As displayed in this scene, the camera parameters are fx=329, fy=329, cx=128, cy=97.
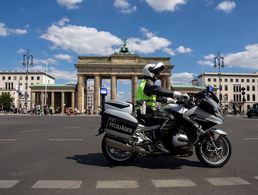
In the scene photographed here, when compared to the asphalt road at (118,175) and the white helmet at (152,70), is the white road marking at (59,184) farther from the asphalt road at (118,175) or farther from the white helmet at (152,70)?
the white helmet at (152,70)

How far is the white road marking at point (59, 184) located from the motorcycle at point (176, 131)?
4.85 feet

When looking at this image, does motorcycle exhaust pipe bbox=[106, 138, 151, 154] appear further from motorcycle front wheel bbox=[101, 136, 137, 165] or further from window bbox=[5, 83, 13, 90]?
window bbox=[5, 83, 13, 90]

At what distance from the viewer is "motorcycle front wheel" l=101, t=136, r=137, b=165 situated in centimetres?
670

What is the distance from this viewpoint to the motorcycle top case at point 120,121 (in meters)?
6.49

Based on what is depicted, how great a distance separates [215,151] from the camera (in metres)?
6.51

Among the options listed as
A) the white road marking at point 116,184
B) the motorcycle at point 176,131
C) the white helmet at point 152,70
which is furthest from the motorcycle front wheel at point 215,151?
the white road marking at point 116,184

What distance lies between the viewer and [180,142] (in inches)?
246

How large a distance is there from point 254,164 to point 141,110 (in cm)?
260

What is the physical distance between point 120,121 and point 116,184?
1677 mm

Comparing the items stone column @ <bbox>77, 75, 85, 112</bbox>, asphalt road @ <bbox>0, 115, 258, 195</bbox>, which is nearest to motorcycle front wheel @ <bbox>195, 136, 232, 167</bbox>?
→ asphalt road @ <bbox>0, 115, 258, 195</bbox>

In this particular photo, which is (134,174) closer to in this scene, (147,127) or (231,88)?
(147,127)

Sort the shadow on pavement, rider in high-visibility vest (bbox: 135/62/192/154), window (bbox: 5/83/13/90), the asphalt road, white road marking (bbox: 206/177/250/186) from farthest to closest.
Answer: window (bbox: 5/83/13/90) → the shadow on pavement → rider in high-visibility vest (bbox: 135/62/192/154) → white road marking (bbox: 206/177/250/186) → the asphalt road

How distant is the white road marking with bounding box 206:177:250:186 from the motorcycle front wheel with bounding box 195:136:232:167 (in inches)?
38.8

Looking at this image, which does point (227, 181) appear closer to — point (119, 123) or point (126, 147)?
point (126, 147)
